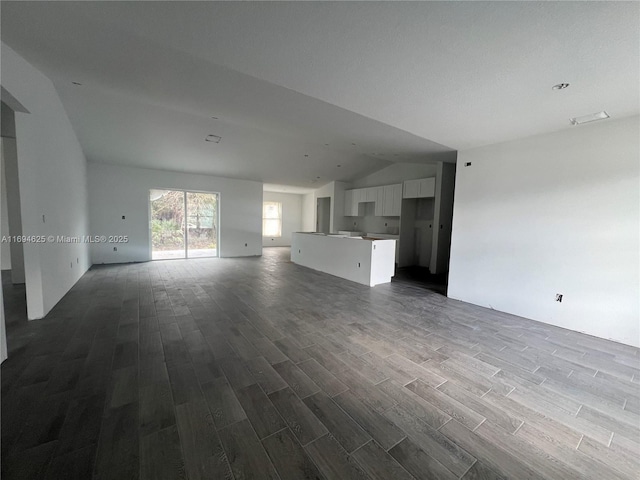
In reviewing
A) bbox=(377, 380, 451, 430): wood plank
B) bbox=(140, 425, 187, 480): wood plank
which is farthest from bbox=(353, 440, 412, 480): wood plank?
bbox=(140, 425, 187, 480): wood plank

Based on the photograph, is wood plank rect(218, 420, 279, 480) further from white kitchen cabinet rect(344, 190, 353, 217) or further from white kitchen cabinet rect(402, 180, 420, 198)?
white kitchen cabinet rect(344, 190, 353, 217)

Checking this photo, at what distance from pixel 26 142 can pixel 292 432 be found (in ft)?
12.9

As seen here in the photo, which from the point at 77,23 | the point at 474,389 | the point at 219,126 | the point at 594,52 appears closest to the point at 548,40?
the point at 594,52

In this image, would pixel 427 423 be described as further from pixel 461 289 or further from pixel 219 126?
pixel 219 126

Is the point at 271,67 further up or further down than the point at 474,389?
further up

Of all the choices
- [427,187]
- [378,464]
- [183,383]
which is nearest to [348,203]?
[427,187]

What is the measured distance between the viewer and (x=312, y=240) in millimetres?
6852

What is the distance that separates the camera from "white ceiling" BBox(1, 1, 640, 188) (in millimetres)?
1623

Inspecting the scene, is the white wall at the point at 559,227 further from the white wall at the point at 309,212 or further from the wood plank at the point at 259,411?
the white wall at the point at 309,212

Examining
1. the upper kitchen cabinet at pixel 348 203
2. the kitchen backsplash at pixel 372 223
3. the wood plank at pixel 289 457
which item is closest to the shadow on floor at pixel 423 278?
the kitchen backsplash at pixel 372 223

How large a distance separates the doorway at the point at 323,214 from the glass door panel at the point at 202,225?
13.6 ft

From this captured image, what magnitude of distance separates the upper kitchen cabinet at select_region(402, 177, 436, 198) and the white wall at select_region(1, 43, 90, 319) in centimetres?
698

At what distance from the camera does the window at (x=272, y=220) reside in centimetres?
1122

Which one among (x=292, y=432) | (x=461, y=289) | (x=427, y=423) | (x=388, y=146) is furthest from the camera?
(x=388, y=146)
